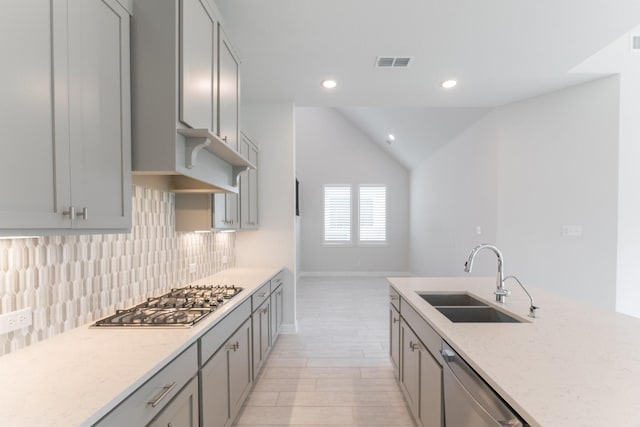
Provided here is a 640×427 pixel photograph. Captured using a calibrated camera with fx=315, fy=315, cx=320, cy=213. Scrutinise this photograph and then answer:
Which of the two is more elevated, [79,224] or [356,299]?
[79,224]

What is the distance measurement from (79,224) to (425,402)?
195 cm

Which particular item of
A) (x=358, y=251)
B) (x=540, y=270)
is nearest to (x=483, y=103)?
(x=540, y=270)

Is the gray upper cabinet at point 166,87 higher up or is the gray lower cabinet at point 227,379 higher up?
the gray upper cabinet at point 166,87

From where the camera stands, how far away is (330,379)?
2865mm

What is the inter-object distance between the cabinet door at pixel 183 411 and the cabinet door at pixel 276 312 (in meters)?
1.85

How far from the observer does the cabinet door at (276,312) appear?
11.1ft

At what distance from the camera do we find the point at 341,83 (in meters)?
3.41

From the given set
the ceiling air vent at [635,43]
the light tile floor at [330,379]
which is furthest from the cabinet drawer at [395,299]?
the ceiling air vent at [635,43]

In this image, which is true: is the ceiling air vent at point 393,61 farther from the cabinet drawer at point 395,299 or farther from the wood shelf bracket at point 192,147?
the cabinet drawer at point 395,299

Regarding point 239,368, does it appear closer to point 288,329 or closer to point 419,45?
point 288,329

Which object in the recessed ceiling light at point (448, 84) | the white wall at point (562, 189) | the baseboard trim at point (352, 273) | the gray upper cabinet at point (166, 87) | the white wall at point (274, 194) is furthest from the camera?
the baseboard trim at point (352, 273)

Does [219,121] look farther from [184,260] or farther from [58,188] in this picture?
[184,260]

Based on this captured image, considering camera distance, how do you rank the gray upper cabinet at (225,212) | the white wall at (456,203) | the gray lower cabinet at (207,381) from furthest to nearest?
the white wall at (456,203), the gray upper cabinet at (225,212), the gray lower cabinet at (207,381)

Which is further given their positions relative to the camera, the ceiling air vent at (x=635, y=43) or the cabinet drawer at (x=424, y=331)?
the ceiling air vent at (x=635, y=43)
